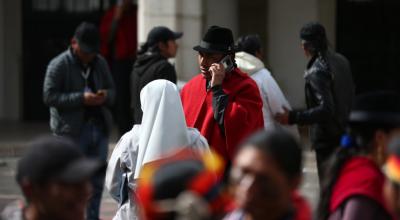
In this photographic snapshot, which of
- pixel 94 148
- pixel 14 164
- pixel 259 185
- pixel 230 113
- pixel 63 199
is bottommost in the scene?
pixel 14 164

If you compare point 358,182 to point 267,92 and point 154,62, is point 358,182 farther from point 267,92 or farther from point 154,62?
point 154,62

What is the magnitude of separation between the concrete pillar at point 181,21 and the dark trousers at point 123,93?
17.4 inches

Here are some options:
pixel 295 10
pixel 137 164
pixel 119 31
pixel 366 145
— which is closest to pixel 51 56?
pixel 119 31

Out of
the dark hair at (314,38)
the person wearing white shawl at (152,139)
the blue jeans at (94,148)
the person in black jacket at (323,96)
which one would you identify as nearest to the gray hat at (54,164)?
the person wearing white shawl at (152,139)

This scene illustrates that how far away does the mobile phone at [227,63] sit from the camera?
742 centimetres

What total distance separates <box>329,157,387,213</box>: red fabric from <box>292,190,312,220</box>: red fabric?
31 cm

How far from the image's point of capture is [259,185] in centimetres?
372

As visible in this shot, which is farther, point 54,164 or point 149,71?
point 149,71

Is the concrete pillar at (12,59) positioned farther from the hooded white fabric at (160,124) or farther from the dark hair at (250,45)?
the hooded white fabric at (160,124)

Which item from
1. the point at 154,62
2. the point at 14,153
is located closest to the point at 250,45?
the point at 154,62

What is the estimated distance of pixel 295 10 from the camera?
15.1 metres

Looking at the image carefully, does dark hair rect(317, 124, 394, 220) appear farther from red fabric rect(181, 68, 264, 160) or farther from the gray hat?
red fabric rect(181, 68, 264, 160)

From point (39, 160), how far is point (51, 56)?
13741mm

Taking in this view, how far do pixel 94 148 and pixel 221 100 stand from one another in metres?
2.56
